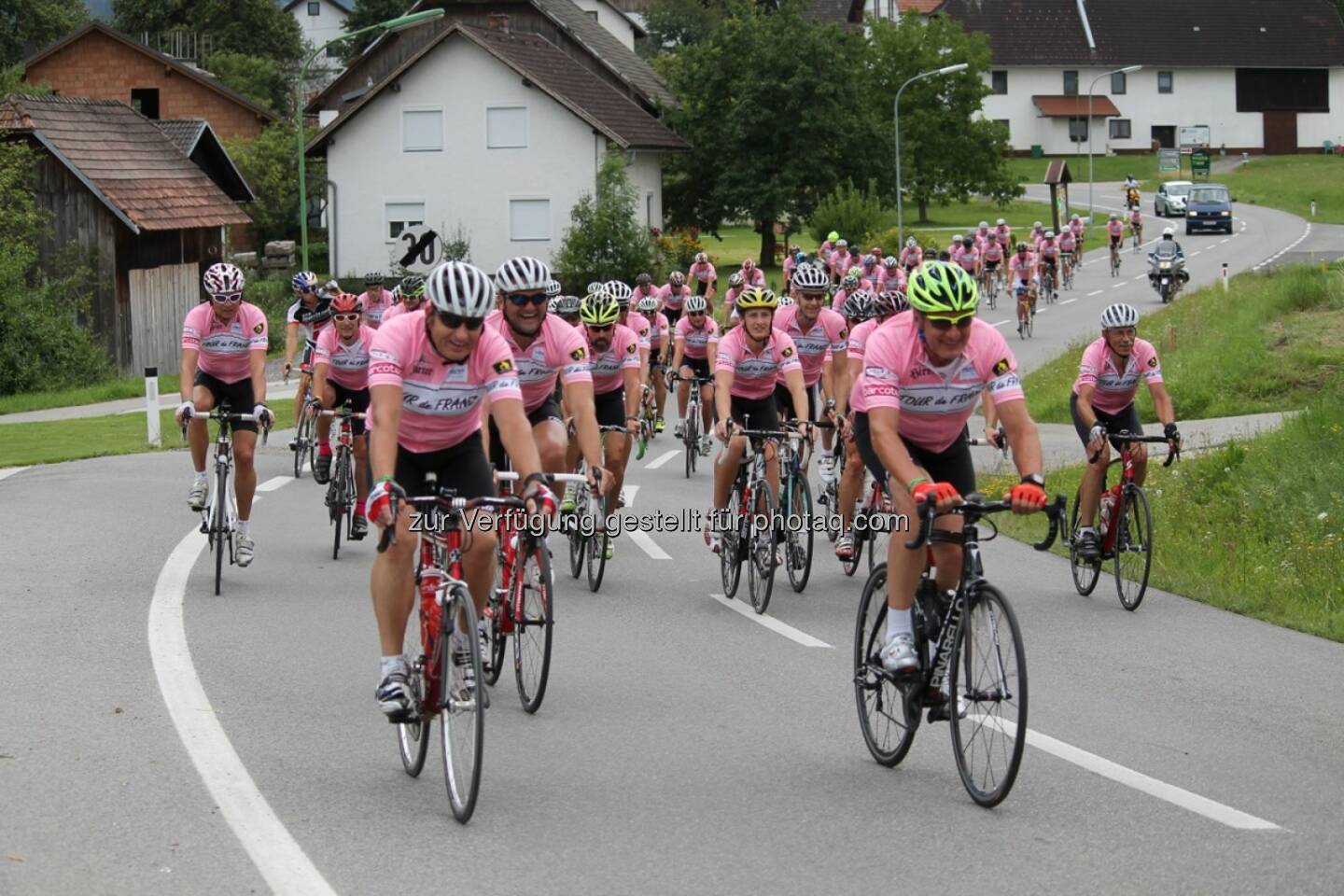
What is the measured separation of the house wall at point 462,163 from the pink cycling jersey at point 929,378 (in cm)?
5568

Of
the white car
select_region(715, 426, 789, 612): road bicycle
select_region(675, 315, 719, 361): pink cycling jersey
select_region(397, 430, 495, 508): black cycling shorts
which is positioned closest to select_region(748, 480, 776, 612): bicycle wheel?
select_region(715, 426, 789, 612): road bicycle

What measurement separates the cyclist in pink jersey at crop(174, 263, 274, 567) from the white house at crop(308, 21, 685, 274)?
5030 cm

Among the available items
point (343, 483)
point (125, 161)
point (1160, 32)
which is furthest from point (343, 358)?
point (1160, 32)

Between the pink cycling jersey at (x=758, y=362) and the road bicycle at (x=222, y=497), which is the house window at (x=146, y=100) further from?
the pink cycling jersey at (x=758, y=362)

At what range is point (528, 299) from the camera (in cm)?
980

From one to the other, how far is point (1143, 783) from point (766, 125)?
216 ft

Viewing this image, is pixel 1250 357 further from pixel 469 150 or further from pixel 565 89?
pixel 565 89

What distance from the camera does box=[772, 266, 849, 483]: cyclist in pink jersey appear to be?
47.3 ft

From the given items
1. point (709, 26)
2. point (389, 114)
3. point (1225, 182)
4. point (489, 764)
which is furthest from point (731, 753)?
point (709, 26)

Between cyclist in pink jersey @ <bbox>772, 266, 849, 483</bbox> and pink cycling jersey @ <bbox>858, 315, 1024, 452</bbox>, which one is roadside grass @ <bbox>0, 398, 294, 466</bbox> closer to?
cyclist in pink jersey @ <bbox>772, 266, 849, 483</bbox>

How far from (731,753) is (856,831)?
132cm

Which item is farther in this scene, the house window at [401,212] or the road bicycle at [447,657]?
the house window at [401,212]

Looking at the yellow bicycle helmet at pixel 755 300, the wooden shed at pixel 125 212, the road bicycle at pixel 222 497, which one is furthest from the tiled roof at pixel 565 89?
the road bicycle at pixel 222 497

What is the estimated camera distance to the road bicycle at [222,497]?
12.5 m
